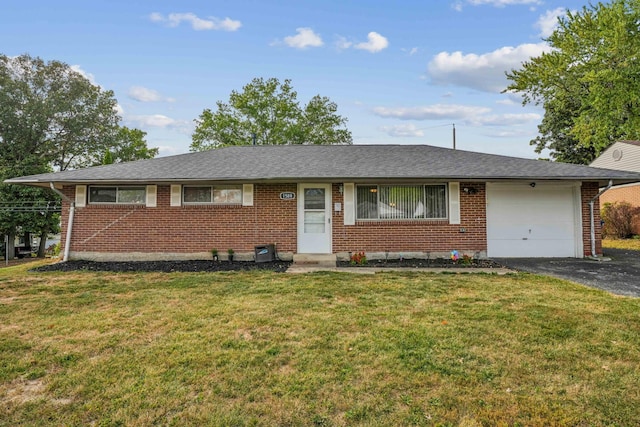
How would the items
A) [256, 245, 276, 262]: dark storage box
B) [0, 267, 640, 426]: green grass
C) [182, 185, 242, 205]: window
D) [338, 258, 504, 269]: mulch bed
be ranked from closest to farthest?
[0, 267, 640, 426]: green grass < [338, 258, 504, 269]: mulch bed < [256, 245, 276, 262]: dark storage box < [182, 185, 242, 205]: window

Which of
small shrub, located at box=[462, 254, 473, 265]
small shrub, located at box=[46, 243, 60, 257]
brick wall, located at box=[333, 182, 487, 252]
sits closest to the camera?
small shrub, located at box=[462, 254, 473, 265]

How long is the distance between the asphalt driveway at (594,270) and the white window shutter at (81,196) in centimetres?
1177

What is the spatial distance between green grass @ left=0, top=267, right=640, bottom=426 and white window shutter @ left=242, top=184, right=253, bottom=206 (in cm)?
416

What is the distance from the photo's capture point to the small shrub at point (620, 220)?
667 inches

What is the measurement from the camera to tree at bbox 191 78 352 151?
94.0 feet

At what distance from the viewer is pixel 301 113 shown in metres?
30.7

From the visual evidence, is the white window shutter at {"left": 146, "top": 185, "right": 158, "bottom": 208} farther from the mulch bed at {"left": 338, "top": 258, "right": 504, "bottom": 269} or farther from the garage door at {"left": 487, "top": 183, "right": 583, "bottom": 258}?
the garage door at {"left": 487, "top": 183, "right": 583, "bottom": 258}

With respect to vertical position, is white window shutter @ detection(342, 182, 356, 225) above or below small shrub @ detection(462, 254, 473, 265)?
above

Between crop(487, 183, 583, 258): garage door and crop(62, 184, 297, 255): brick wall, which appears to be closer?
crop(62, 184, 297, 255): brick wall

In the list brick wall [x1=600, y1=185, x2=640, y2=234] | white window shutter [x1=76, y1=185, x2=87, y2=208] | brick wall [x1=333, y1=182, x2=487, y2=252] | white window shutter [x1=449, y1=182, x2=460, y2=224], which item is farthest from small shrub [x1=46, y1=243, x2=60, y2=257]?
brick wall [x1=600, y1=185, x2=640, y2=234]

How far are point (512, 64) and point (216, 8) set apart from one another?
45.1ft

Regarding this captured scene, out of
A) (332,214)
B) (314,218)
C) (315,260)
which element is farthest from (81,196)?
(332,214)

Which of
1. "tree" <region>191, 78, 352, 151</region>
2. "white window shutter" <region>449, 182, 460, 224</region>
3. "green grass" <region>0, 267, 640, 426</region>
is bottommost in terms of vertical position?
"green grass" <region>0, 267, 640, 426</region>

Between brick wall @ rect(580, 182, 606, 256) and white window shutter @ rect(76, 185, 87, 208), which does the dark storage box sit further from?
brick wall @ rect(580, 182, 606, 256)
